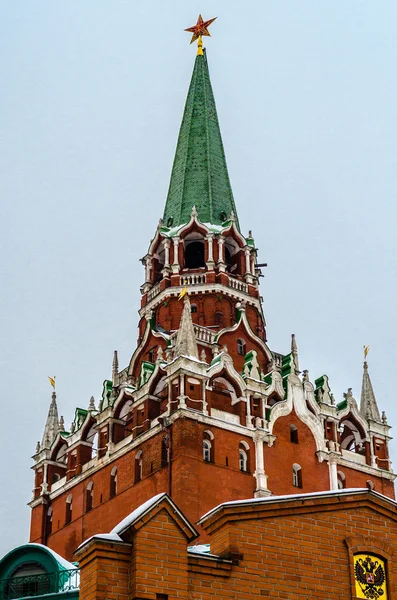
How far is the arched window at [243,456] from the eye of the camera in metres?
52.4

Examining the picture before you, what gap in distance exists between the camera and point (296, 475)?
178 ft

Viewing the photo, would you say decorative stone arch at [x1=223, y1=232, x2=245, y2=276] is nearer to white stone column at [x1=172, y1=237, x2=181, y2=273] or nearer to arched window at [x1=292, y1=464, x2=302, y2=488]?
white stone column at [x1=172, y1=237, x2=181, y2=273]

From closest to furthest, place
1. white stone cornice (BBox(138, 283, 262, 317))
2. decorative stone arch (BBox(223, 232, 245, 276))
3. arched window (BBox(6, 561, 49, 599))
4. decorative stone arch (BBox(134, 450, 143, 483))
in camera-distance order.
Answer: arched window (BBox(6, 561, 49, 599)) < decorative stone arch (BBox(134, 450, 143, 483)) < white stone cornice (BBox(138, 283, 262, 317)) < decorative stone arch (BBox(223, 232, 245, 276))

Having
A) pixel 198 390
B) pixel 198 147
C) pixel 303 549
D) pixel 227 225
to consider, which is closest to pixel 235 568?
pixel 303 549

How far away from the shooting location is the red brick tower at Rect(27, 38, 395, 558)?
5175cm

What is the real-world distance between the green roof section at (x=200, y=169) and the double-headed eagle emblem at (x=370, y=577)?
44.5 meters

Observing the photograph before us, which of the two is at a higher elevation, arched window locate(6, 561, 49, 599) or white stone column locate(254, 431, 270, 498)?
white stone column locate(254, 431, 270, 498)

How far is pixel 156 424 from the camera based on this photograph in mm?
52844

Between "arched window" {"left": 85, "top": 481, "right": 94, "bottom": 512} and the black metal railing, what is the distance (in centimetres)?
2861

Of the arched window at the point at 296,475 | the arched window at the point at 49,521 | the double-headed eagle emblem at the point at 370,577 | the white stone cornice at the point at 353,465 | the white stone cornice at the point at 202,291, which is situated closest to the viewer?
the double-headed eagle emblem at the point at 370,577

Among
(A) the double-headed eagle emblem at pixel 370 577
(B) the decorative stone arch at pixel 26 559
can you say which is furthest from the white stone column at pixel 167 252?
(A) the double-headed eagle emblem at pixel 370 577

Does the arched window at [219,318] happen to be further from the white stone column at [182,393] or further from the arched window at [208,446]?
the arched window at [208,446]

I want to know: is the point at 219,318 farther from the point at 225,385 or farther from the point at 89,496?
the point at 89,496

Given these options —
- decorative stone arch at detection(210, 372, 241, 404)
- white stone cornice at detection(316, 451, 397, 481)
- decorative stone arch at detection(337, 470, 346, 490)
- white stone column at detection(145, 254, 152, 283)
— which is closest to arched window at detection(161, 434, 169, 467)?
decorative stone arch at detection(210, 372, 241, 404)
